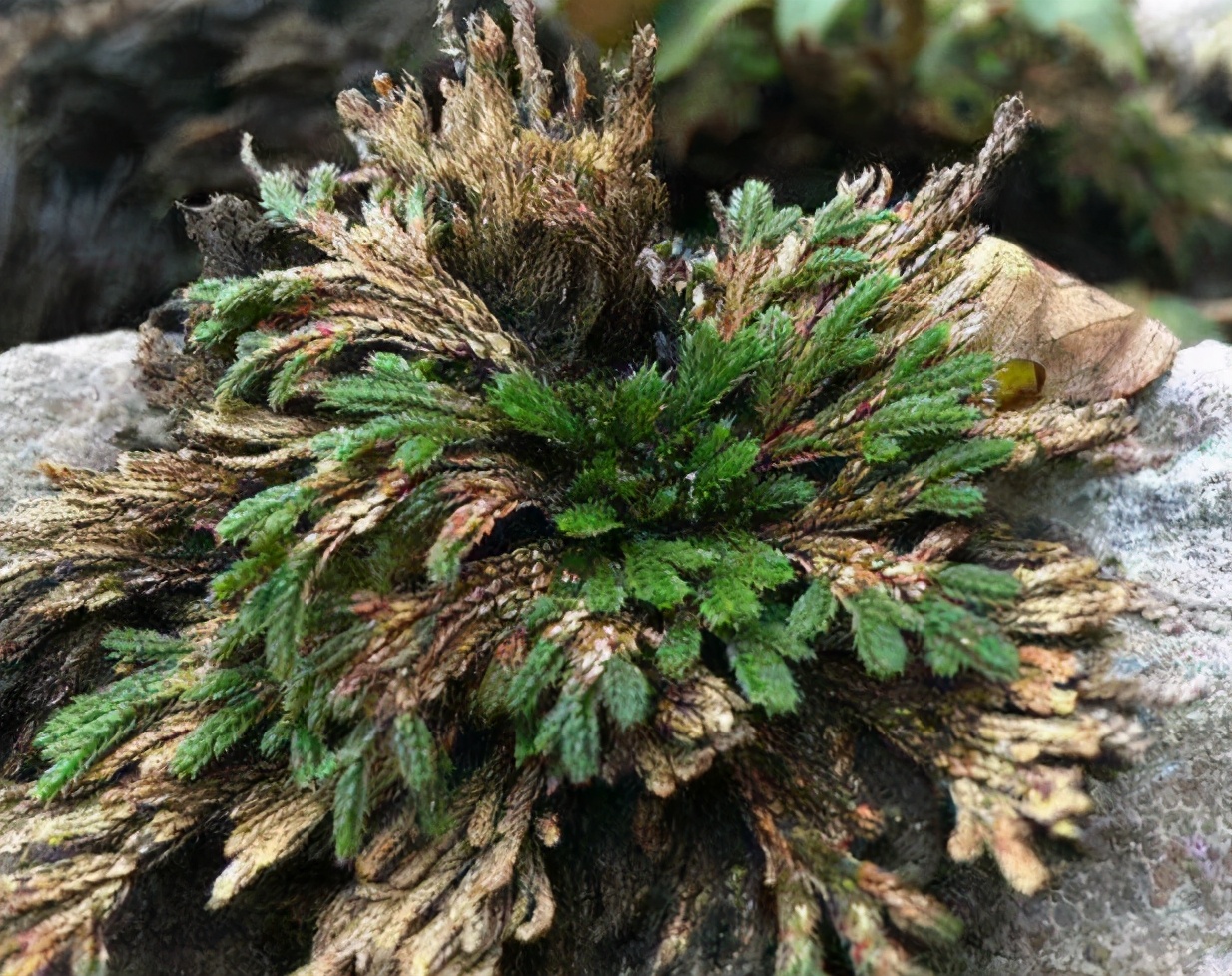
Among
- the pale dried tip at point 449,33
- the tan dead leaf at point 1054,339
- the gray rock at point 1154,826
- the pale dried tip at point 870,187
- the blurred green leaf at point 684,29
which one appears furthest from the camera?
the pale dried tip at point 449,33

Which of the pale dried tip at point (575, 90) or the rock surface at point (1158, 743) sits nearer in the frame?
the rock surface at point (1158, 743)

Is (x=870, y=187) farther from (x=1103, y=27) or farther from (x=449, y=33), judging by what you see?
(x=449, y=33)

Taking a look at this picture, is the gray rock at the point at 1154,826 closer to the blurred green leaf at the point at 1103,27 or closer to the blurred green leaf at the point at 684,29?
the blurred green leaf at the point at 1103,27

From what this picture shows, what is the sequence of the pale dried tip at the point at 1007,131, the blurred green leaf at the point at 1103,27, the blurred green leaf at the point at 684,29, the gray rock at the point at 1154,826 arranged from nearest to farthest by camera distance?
the blurred green leaf at the point at 1103,27, the gray rock at the point at 1154,826, the pale dried tip at the point at 1007,131, the blurred green leaf at the point at 684,29

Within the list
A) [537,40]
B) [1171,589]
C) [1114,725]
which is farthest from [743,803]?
[537,40]

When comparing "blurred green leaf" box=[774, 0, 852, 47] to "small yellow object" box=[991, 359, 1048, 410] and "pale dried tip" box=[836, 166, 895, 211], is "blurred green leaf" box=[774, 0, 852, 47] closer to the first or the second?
"pale dried tip" box=[836, 166, 895, 211]

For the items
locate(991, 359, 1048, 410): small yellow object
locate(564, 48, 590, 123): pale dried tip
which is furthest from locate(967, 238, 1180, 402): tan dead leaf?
locate(564, 48, 590, 123): pale dried tip

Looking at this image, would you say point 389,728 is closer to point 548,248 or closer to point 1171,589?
point 548,248

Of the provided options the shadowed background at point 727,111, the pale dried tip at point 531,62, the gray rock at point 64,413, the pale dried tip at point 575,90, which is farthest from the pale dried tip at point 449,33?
the gray rock at point 64,413
